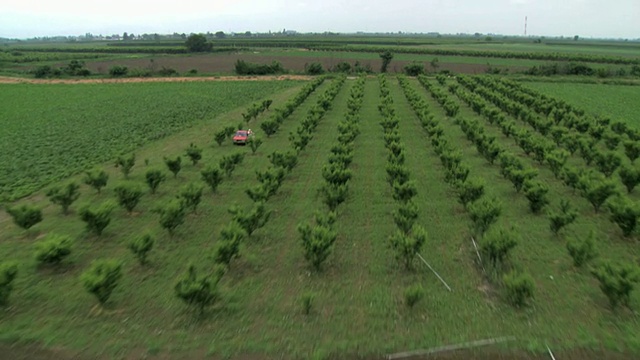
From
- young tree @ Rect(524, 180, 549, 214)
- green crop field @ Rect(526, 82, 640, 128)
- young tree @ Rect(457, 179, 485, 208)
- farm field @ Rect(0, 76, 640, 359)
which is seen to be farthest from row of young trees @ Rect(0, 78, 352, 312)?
green crop field @ Rect(526, 82, 640, 128)

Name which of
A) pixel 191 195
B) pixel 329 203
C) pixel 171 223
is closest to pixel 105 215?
pixel 171 223

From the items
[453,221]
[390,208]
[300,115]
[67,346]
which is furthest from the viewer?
[300,115]

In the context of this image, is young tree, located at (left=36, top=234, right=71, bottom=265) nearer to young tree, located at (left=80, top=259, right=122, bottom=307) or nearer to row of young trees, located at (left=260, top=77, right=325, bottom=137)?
young tree, located at (left=80, top=259, right=122, bottom=307)

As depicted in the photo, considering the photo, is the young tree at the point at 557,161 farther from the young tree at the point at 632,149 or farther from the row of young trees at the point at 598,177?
the young tree at the point at 632,149

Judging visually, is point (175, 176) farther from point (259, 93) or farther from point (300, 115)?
point (259, 93)

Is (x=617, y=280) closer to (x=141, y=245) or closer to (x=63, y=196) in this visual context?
(x=141, y=245)

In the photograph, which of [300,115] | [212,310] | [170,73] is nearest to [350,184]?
[212,310]
